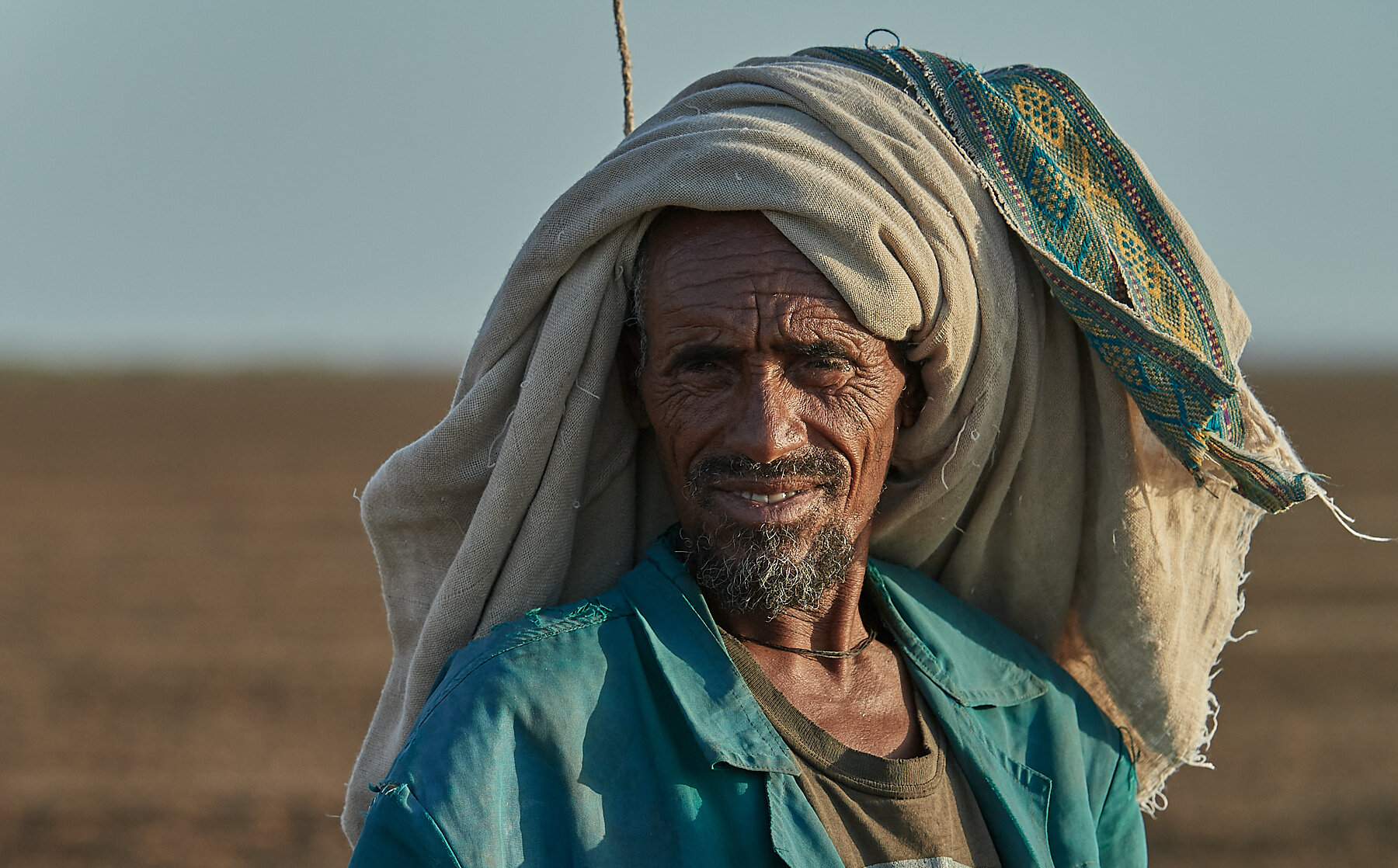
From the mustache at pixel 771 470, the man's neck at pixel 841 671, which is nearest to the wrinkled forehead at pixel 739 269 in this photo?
the mustache at pixel 771 470

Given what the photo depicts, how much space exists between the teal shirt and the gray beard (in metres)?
0.06

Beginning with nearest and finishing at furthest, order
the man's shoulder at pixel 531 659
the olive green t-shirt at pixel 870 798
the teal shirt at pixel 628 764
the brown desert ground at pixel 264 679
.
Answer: the teal shirt at pixel 628 764
the man's shoulder at pixel 531 659
the olive green t-shirt at pixel 870 798
the brown desert ground at pixel 264 679

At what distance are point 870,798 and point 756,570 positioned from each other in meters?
0.47

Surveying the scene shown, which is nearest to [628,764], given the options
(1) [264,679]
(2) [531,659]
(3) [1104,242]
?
(2) [531,659]

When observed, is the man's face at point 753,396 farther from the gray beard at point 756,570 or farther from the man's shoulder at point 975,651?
the man's shoulder at point 975,651

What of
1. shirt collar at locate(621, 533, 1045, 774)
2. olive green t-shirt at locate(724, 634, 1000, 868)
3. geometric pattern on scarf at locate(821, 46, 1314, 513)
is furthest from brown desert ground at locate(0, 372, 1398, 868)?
olive green t-shirt at locate(724, 634, 1000, 868)

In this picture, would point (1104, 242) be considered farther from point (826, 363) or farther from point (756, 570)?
point (756, 570)

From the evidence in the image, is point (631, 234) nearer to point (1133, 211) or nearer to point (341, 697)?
point (1133, 211)

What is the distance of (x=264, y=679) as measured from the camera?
9.80 meters

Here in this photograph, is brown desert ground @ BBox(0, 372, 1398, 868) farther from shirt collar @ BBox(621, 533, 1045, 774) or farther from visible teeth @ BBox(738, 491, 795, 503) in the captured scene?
visible teeth @ BBox(738, 491, 795, 503)

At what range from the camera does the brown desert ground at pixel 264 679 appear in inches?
283

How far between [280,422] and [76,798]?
23.8m

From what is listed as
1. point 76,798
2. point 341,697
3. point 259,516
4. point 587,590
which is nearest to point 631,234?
point 587,590

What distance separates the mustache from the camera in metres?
2.64
